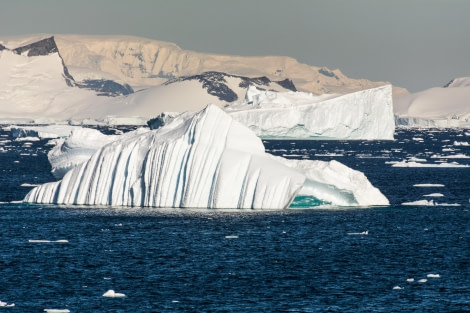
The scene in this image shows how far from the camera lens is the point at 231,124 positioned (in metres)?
59.6

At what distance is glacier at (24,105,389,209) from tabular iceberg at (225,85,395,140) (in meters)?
78.3

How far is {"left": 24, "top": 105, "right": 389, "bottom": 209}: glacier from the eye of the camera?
188ft

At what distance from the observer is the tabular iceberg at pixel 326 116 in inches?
5482

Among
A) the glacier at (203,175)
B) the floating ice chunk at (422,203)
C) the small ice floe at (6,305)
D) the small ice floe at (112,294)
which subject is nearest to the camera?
the small ice floe at (6,305)

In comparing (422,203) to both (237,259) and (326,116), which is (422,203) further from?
(326,116)

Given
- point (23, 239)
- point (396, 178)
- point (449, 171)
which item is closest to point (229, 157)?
point (23, 239)

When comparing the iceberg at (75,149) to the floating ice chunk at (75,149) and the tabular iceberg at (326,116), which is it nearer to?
the floating ice chunk at (75,149)

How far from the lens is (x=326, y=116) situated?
464ft

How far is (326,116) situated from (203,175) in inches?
3358

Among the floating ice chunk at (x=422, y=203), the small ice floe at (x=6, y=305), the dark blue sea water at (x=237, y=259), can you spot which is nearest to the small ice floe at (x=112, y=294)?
the dark blue sea water at (x=237, y=259)

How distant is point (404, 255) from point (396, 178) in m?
41.3

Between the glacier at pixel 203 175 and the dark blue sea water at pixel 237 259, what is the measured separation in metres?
1.36

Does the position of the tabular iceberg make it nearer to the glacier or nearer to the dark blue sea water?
the dark blue sea water

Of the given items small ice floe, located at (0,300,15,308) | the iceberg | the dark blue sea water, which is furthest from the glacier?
small ice floe, located at (0,300,15,308)
